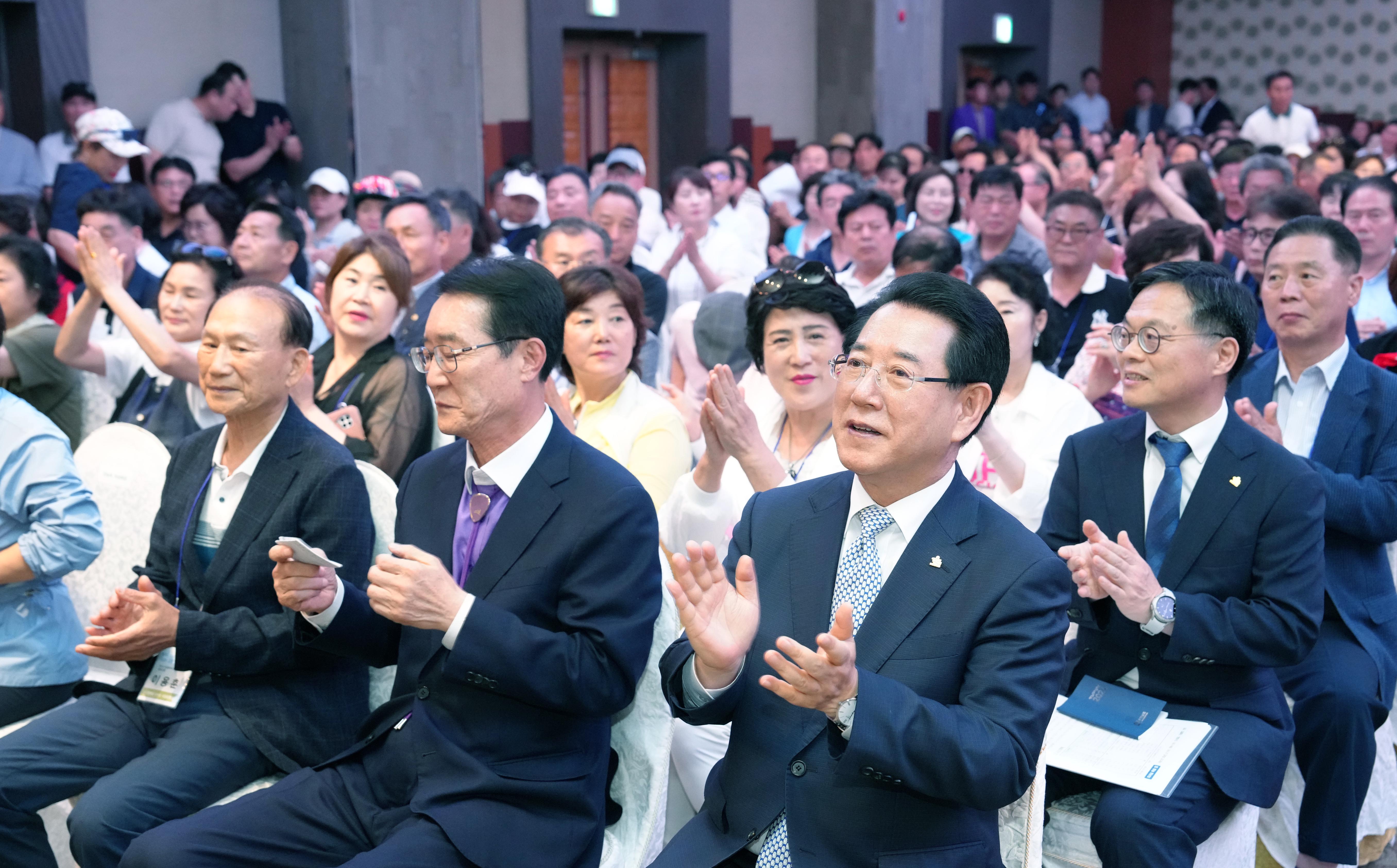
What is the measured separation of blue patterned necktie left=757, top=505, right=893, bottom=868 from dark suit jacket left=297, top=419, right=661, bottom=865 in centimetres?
36

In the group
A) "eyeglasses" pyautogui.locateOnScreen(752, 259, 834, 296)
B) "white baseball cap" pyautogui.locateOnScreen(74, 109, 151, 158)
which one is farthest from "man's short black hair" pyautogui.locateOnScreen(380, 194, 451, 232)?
"white baseball cap" pyautogui.locateOnScreen(74, 109, 151, 158)

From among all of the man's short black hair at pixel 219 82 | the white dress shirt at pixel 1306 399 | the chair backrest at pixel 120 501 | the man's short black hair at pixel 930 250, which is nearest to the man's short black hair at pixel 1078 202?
the man's short black hair at pixel 930 250

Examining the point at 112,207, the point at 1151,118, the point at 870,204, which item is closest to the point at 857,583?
the point at 870,204

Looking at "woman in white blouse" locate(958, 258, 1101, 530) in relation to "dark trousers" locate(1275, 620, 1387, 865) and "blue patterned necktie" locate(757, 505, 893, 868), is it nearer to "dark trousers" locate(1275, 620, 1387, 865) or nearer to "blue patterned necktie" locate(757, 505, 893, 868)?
"dark trousers" locate(1275, 620, 1387, 865)

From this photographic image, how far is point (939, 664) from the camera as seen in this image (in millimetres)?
1817

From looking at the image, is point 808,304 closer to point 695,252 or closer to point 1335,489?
point 1335,489

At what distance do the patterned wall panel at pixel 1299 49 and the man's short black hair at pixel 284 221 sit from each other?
1456cm

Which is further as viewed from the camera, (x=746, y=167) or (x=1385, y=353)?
(x=746, y=167)

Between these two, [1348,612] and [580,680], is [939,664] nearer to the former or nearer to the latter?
[580,680]

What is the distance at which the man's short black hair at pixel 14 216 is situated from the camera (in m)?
5.23

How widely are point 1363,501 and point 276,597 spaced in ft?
7.49

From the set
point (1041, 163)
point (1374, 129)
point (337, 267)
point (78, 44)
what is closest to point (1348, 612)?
point (337, 267)

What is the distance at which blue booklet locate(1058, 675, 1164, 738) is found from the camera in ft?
7.82

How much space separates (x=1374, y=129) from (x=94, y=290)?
13.8 metres
